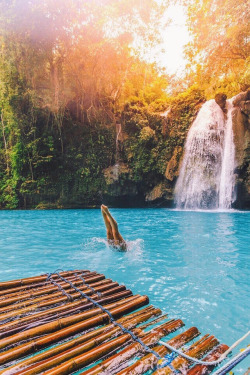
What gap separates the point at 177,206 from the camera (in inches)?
678

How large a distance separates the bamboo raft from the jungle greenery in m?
15.8

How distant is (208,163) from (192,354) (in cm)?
1561

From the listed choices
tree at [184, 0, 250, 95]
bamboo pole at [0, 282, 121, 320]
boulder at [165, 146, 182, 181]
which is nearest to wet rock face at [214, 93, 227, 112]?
tree at [184, 0, 250, 95]

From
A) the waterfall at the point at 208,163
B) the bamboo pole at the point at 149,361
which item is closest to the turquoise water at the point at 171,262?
the bamboo pole at the point at 149,361

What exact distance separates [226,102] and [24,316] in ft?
59.5

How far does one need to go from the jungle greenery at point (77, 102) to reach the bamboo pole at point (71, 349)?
16414 mm

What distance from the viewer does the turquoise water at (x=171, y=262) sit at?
349 centimetres

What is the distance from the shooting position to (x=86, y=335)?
2.13m

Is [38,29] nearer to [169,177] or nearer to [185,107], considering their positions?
[185,107]

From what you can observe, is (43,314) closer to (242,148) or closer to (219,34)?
(219,34)

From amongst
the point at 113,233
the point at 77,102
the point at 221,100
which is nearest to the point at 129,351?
the point at 113,233

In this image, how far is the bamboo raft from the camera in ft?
5.81

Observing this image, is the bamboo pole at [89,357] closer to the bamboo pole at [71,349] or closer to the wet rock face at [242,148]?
the bamboo pole at [71,349]

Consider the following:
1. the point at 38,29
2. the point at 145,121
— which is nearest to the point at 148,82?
the point at 145,121
